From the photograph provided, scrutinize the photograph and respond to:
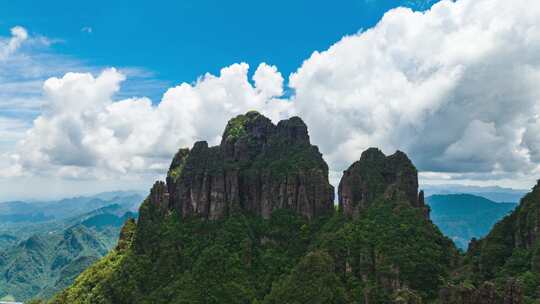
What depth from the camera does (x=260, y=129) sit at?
163 metres

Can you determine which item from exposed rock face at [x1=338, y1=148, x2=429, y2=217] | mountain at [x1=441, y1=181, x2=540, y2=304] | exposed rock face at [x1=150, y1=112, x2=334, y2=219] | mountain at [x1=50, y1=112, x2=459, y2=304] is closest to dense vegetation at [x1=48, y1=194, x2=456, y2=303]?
mountain at [x1=50, y1=112, x2=459, y2=304]

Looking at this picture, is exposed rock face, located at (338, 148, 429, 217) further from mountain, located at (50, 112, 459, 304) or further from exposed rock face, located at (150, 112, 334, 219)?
exposed rock face, located at (150, 112, 334, 219)

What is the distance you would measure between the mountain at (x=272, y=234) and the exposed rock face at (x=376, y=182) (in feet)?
1.09

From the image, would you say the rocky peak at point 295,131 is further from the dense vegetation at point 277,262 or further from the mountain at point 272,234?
the dense vegetation at point 277,262

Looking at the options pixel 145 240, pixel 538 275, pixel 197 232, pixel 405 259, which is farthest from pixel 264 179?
pixel 538 275

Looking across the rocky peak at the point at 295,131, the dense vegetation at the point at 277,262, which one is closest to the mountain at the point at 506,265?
the dense vegetation at the point at 277,262

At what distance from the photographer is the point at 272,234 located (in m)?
140

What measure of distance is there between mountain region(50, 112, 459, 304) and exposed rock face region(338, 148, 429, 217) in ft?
1.09

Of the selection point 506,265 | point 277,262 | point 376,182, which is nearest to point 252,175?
point 277,262

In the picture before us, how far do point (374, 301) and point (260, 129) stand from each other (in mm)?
80407

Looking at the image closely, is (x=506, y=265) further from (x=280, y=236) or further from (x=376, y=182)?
(x=280, y=236)

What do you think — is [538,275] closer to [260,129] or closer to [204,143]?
[260,129]

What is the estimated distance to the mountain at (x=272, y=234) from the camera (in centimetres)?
10700

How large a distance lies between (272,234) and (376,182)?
3605 centimetres
